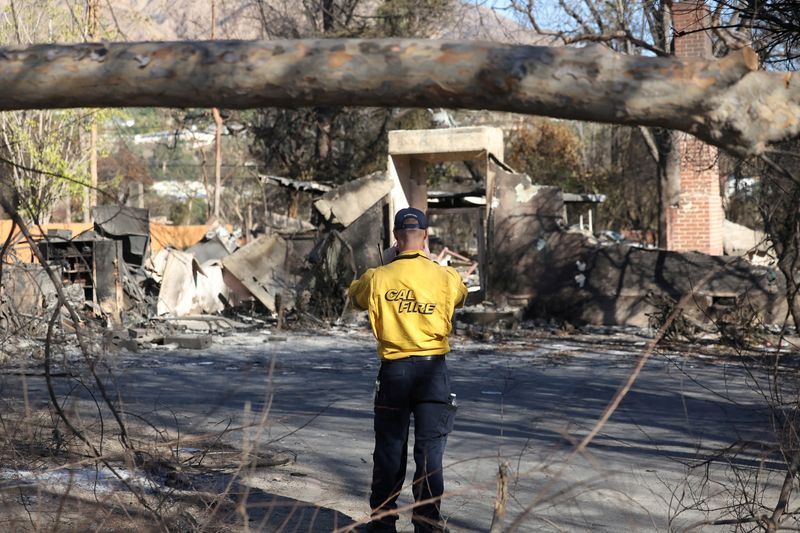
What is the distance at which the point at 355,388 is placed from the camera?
Answer: 11.1m

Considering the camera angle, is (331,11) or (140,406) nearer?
(140,406)

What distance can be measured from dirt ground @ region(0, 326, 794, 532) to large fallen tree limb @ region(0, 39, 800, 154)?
3.43 ft

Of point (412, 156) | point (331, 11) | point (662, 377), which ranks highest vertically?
point (331, 11)

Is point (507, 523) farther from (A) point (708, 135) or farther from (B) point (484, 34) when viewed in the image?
(B) point (484, 34)

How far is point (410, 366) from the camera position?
5.10 metres

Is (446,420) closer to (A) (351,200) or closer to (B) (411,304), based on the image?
(B) (411,304)

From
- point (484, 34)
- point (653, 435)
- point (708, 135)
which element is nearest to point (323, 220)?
point (484, 34)

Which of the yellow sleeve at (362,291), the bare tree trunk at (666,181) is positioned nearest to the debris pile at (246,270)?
the bare tree trunk at (666,181)

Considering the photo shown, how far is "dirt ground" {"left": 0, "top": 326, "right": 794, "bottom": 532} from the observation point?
491 cm

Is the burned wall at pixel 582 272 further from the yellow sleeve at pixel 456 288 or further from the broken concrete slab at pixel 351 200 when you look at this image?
the yellow sleeve at pixel 456 288

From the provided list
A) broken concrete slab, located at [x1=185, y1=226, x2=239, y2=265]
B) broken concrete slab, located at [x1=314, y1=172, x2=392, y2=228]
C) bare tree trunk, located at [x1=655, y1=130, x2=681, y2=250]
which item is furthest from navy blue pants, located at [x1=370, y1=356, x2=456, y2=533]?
bare tree trunk, located at [x1=655, y1=130, x2=681, y2=250]

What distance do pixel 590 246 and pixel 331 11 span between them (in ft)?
51.8

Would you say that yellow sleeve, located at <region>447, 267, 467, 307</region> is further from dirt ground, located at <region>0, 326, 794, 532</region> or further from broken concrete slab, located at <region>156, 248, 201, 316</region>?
broken concrete slab, located at <region>156, 248, 201, 316</region>

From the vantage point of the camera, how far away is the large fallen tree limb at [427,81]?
319 centimetres
